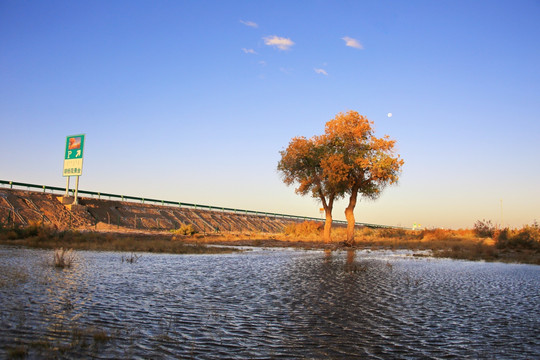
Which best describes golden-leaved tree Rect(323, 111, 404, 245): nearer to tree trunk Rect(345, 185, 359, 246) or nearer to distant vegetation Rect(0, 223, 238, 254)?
tree trunk Rect(345, 185, 359, 246)

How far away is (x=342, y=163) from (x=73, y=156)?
36613 mm

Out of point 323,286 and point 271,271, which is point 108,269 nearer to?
point 271,271

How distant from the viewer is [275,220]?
105 metres

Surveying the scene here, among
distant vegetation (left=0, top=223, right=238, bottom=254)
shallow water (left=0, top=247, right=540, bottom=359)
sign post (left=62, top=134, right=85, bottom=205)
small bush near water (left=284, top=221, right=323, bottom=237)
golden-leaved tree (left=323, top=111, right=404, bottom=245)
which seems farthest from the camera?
small bush near water (left=284, top=221, right=323, bottom=237)

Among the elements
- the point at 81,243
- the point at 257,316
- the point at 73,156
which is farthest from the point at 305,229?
the point at 257,316

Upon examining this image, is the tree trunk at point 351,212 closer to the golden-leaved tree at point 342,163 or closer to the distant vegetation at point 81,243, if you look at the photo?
the golden-leaved tree at point 342,163

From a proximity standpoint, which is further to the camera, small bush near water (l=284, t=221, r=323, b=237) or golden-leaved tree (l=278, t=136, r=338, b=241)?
small bush near water (l=284, t=221, r=323, b=237)

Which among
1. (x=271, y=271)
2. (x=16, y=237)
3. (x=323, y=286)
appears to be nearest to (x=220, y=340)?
(x=323, y=286)

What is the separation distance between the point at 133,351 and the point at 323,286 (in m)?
7.15

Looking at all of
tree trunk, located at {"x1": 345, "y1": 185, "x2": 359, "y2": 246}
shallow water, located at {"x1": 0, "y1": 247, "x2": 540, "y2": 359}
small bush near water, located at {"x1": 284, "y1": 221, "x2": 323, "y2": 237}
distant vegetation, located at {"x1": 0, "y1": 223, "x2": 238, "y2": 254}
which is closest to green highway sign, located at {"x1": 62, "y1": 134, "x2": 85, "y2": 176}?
distant vegetation, located at {"x1": 0, "y1": 223, "x2": 238, "y2": 254}

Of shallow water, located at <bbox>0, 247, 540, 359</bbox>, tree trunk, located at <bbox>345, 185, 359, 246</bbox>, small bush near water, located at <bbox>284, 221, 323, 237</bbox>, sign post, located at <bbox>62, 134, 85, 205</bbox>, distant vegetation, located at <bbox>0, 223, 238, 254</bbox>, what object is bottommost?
distant vegetation, located at <bbox>0, 223, 238, 254</bbox>

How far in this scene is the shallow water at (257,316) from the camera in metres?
5.61

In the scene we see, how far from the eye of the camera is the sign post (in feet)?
172

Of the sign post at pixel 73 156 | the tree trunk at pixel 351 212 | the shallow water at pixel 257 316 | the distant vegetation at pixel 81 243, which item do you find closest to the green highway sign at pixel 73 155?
the sign post at pixel 73 156
